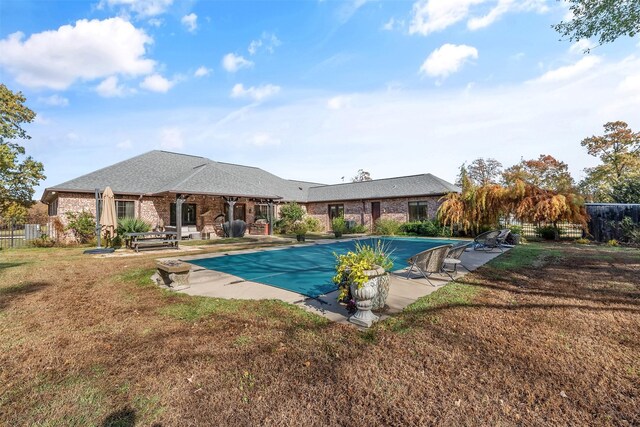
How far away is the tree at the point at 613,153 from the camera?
2427 centimetres

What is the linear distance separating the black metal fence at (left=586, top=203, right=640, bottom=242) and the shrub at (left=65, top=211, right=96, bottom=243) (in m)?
26.3

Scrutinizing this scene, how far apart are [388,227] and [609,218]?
11380mm

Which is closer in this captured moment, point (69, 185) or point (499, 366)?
point (499, 366)

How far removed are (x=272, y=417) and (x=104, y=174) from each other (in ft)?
62.9

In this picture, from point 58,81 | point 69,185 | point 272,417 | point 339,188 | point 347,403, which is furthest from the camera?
point 339,188

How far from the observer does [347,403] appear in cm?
235

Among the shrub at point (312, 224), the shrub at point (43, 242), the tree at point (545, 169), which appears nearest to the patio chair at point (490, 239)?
the shrub at point (312, 224)

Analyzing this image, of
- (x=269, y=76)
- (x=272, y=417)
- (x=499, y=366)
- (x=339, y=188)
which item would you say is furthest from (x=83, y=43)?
(x=339, y=188)

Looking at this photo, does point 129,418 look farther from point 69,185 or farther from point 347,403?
point 69,185

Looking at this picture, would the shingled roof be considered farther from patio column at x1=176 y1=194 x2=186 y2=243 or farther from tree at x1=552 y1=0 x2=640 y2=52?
tree at x1=552 y1=0 x2=640 y2=52

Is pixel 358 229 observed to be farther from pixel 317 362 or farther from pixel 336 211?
pixel 317 362

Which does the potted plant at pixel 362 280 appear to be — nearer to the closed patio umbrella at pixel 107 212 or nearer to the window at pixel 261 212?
the closed patio umbrella at pixel 107 212

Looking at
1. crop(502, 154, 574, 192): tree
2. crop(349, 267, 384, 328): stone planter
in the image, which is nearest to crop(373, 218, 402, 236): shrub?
crop(349, 267, 384, 328): stone planter

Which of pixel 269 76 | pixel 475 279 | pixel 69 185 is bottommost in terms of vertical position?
pixel 475 279
